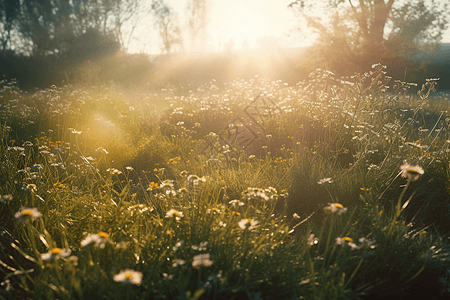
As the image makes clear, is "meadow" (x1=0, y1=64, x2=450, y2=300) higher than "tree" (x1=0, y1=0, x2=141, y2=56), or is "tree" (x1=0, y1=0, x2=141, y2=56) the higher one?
"tree" (x1=0, y1=0, x2=141, y2=56)

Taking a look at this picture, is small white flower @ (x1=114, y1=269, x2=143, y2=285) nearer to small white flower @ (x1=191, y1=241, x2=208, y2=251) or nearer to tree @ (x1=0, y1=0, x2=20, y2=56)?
small white flower @ (x1=191, y1=241, x2=208, y2=251)

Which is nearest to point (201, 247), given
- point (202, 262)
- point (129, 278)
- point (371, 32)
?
point (202, 262)

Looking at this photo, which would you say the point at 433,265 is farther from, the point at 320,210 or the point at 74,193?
the point at 74,193

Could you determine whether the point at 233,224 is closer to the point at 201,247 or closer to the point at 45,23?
the point at 201,247

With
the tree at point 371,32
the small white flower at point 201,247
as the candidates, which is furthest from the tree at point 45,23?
the small white flower at point 201,247

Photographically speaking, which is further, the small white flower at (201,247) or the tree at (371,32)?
the tree at (371,32)

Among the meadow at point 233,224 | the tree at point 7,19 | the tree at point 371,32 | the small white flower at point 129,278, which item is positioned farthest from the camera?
the tree at point 7,19

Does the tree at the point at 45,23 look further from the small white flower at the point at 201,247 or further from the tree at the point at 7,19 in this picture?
the small white flower at the point at 201,247

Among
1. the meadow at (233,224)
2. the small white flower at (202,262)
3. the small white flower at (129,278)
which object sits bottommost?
the meadow at (233,224)

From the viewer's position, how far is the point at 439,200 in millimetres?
2746

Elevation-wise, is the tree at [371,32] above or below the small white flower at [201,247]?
above

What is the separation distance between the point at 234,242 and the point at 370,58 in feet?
45.1

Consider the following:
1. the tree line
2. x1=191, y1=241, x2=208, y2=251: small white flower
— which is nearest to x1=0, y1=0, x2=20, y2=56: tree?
the tree line

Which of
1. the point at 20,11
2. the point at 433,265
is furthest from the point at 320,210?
the point at 20,11
